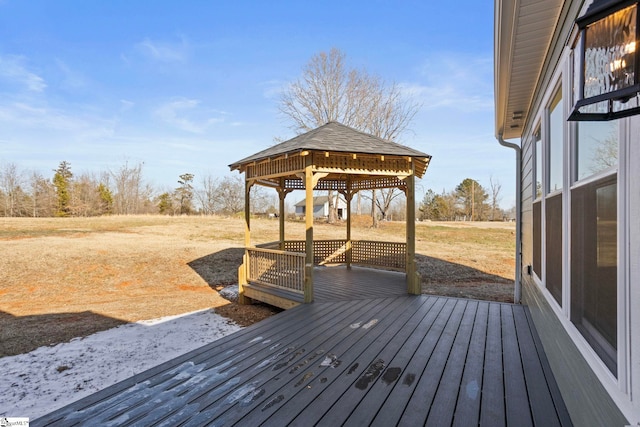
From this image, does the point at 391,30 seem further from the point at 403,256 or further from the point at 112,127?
the point at 112,127

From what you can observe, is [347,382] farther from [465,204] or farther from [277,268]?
A: [465,204]

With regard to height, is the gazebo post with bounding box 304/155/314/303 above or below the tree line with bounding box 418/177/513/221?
below

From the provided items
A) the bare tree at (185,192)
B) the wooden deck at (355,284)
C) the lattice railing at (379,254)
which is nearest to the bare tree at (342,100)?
the lattice railing at (379,254)

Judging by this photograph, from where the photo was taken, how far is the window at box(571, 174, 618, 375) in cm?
139

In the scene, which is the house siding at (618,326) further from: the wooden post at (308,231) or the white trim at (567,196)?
the wooden post at (308,231)

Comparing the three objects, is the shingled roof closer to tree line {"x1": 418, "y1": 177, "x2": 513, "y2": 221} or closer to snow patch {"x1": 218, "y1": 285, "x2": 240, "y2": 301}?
snow patch {"x1": 218, "y1": 285, "x2": 240, "y2": 301}

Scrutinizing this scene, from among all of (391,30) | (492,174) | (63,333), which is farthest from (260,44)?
(492,174)

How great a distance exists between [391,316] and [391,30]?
33.9 feet

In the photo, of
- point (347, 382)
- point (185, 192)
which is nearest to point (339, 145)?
point (347, 382)

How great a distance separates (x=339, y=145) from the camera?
603cm

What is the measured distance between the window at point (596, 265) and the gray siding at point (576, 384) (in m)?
0.17

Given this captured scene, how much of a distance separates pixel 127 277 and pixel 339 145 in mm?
9106

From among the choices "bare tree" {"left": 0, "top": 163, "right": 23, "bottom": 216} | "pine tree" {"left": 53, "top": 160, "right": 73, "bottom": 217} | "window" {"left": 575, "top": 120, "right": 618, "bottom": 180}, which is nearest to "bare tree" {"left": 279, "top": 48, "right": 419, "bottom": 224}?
"window" {"left": 575, "top": 120, "right": 618, "bottom": 180}

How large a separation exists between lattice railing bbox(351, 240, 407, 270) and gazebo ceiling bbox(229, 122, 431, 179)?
8.13 ft
